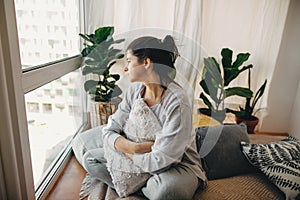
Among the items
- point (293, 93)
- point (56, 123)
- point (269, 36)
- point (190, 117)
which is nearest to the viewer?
point (190, 117)

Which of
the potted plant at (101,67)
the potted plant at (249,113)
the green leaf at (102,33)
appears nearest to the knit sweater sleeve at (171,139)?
the potted plant at (101,67)

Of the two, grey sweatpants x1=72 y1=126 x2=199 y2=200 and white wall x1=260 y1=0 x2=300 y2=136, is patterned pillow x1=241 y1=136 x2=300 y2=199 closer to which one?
grey sweatpants x1=72 y1=126 x2=199 y2=200

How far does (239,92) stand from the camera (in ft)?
7.37

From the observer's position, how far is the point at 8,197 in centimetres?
115

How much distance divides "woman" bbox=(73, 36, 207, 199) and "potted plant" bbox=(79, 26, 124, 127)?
2.81ft

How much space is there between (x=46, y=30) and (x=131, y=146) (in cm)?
113

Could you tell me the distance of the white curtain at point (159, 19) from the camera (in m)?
2.25

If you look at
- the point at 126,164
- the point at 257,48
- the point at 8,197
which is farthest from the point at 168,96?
the point at 257,48

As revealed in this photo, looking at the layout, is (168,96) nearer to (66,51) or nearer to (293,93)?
(66,51)

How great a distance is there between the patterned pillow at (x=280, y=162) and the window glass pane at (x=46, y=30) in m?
1.36

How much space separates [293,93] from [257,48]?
67 centimetres

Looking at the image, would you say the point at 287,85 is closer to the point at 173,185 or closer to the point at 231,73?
the point at 231,73

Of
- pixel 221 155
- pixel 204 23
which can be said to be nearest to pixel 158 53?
pixel 221 155

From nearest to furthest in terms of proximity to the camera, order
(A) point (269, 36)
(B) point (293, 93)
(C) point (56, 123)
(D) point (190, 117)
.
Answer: (D) point (190, 117)
(C) point (56, 123)
(A) point (269, 36)
(B) point (293, 93)
